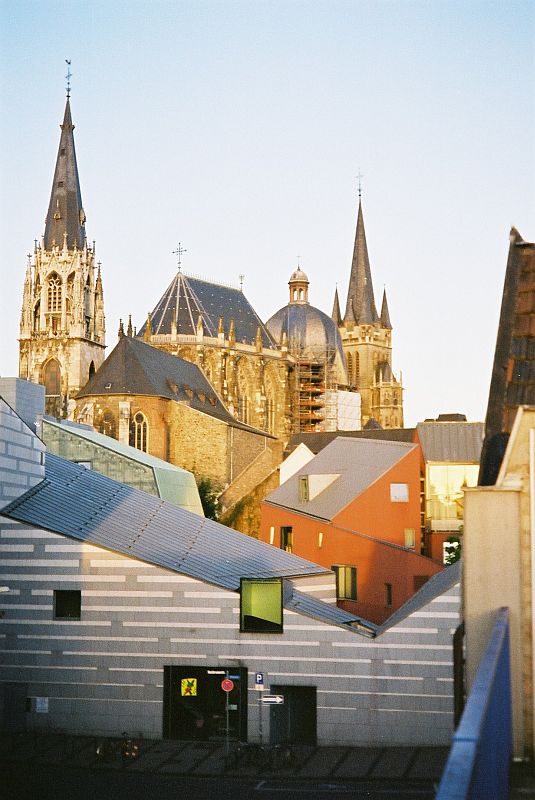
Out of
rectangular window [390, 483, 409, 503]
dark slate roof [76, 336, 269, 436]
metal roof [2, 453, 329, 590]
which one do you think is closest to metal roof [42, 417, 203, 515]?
rectangular window [390, 483, 409, 503]

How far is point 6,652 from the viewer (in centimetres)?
2694

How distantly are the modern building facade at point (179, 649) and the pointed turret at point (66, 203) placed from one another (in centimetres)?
7582

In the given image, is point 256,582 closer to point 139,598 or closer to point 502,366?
point 139,598

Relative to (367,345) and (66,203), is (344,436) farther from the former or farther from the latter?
(367,345)

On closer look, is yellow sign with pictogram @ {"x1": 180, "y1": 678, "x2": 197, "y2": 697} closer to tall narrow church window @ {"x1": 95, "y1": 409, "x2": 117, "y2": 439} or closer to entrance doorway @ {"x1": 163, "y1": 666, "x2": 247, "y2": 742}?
entrance doorway @ {"x1": 163, "y1": 666, "x2": 247, "y2": 742}

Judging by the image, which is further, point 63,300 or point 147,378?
Result: point 63,300

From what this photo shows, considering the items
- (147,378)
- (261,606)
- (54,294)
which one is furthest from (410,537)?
(54,294)

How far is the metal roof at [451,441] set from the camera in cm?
5178

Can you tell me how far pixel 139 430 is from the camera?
82000 mm

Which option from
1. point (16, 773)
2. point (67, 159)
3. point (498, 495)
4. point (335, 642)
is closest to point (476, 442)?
point (335, 642)

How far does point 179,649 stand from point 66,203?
8106 centimetres

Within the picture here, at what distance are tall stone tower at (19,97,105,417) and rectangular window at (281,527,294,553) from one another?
1925 inches

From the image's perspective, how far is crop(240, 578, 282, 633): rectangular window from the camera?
25938 millimetres

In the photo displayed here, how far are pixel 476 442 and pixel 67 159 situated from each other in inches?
2423
